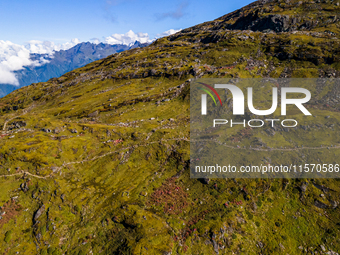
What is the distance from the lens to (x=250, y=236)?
152 ft

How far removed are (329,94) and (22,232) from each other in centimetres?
14463

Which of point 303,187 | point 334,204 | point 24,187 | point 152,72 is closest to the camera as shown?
point 334,204

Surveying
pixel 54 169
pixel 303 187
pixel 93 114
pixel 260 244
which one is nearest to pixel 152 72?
pixel 93 114

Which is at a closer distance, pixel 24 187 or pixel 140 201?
pixel 24 187

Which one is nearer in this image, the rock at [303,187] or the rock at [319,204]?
the rock at [319,204]

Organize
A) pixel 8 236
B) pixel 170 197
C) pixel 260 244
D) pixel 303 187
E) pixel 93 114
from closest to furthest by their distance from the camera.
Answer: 1. pixel 8 236
2. pixel 260 244
3. pixel 303 187
4. pixel 170 197
5. pixel 93 114

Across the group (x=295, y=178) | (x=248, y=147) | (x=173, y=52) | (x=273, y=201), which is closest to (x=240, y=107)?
(x=248, y=147)

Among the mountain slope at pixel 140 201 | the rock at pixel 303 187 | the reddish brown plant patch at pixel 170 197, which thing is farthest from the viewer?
the rock at pixel 303 187

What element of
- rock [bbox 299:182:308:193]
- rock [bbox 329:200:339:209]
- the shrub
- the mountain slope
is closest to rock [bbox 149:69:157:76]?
the mountain slope

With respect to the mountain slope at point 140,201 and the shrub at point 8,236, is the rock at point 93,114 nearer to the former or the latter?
the mountain slope at point 140,201

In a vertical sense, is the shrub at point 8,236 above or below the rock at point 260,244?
above

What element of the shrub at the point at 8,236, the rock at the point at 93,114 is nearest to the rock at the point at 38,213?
the shrub at the point at 8,236

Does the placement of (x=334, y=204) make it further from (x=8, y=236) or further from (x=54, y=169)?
(x=8, y=236)

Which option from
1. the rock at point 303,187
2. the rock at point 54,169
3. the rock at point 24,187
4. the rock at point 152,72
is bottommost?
the rock at point 303,187
